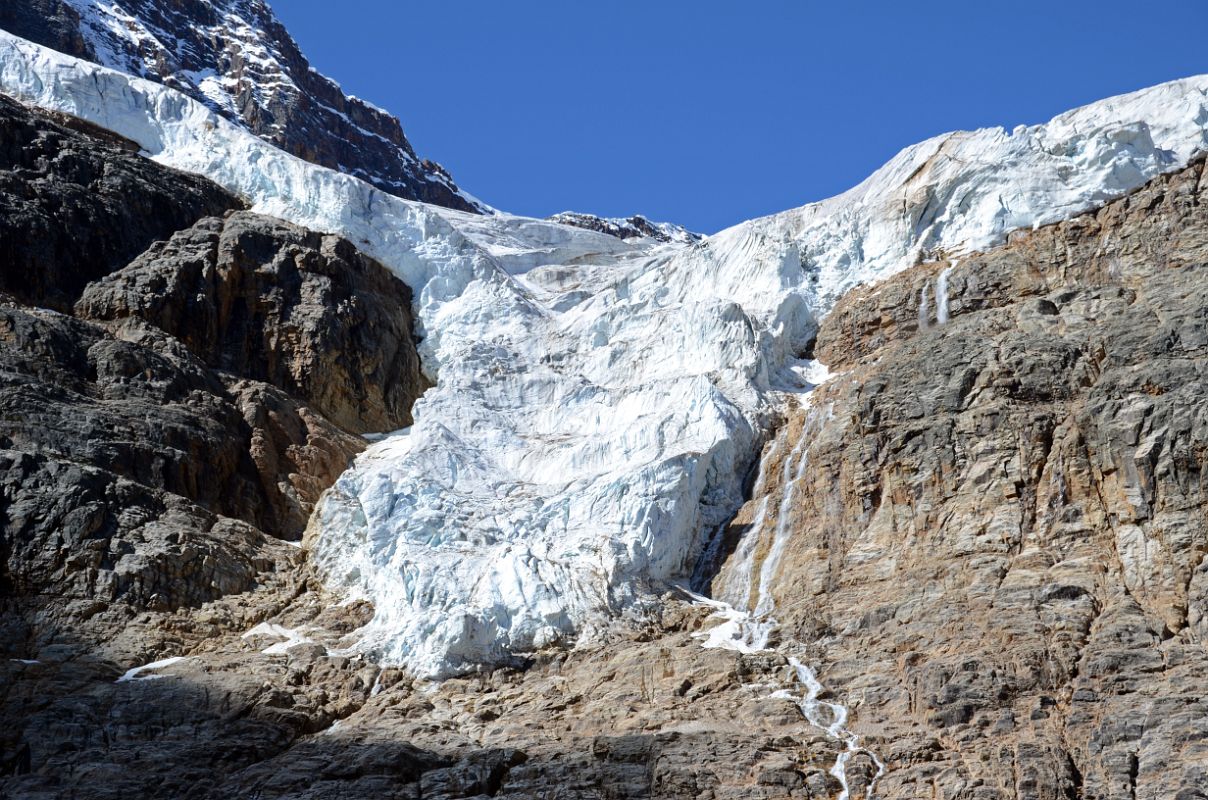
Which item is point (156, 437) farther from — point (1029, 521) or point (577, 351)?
point (1029, 521)

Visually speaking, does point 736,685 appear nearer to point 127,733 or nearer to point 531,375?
point 127,733

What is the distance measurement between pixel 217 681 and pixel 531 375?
2244 centimetres

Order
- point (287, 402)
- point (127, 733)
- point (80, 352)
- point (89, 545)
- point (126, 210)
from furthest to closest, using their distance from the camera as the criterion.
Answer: point (126, 210), point (287, 402), point (80, 352), point (89, 545), point (127, 733)

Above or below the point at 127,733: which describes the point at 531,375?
above

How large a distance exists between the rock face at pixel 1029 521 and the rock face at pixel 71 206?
1213 inches

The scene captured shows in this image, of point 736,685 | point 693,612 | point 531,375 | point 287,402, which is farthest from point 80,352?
point 736,685

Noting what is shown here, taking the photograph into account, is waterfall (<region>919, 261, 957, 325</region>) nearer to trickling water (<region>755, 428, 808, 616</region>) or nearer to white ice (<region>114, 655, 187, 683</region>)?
trickling water (<region>755, 428, 808, 616</region>)

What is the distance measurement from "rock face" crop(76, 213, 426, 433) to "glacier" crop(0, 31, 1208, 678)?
2.30 meters

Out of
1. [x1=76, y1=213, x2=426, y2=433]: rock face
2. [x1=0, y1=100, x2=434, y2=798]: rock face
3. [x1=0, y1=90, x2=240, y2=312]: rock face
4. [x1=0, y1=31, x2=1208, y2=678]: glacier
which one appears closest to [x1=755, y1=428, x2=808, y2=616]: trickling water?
[x1=0, y1=31, x2=1208, y2=678]: glacier

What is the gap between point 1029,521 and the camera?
141 ft

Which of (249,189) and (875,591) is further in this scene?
(249,189)

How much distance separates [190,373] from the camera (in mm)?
59281

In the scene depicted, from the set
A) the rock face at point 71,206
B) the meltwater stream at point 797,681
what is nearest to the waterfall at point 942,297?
the meltwater stream at point 797,681

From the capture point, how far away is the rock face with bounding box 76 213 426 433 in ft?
208
